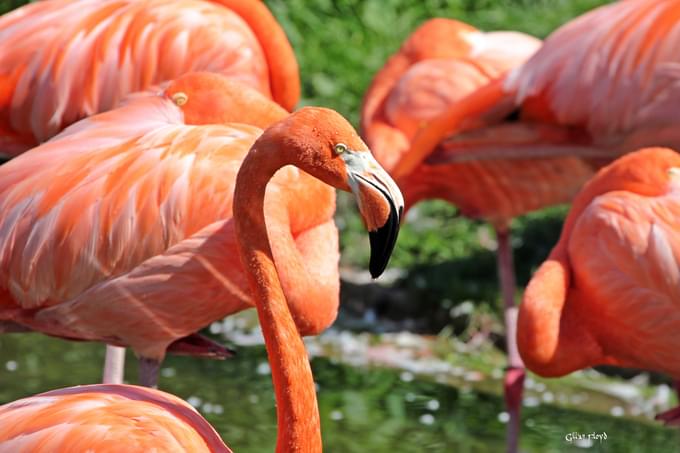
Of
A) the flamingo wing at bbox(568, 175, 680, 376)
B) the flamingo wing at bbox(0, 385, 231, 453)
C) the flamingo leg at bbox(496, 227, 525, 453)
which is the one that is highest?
the flamingo wing at bbox(0, 385, 231, 453)

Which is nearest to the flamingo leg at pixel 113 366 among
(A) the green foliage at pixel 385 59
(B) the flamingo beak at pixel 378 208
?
(B) the flamingo beak at pixel 378 208

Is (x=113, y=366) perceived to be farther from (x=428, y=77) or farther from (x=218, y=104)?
(x=428, y=77)

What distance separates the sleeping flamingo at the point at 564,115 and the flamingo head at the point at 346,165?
1.95 m

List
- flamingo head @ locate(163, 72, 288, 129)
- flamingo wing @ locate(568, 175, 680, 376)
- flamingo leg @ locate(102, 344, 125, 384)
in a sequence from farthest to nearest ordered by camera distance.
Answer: flamingo leg @ locate(102, 344, 125, 384) < flamingo head @ locate(163, 72, 288, 129) < flamingo wing @ locate(568, 175, 680, 376)

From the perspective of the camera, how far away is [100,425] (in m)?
2.26

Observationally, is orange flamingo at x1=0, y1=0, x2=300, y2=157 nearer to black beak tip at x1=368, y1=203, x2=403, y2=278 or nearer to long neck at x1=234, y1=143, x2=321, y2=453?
long neck at x1=234, y1=143, x2=321, y2=453

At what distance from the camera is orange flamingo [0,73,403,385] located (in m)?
3.04

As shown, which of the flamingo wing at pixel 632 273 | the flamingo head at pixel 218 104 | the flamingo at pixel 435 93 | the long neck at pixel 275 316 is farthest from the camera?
the flamingo at pixel 435 93

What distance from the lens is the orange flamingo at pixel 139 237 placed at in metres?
3.04

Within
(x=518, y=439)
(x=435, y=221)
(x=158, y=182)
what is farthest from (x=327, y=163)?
(x=435, y=221)

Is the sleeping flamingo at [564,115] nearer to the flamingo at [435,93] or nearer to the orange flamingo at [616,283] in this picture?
the flamingo at [435,93]

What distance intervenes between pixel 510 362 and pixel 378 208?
2.15 metres

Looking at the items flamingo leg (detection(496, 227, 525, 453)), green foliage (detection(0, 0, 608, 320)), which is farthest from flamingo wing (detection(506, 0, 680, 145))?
green foliage (detection(0, 0, 608, 320))

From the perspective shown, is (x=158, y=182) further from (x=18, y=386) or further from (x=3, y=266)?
(x=18, y=386)
